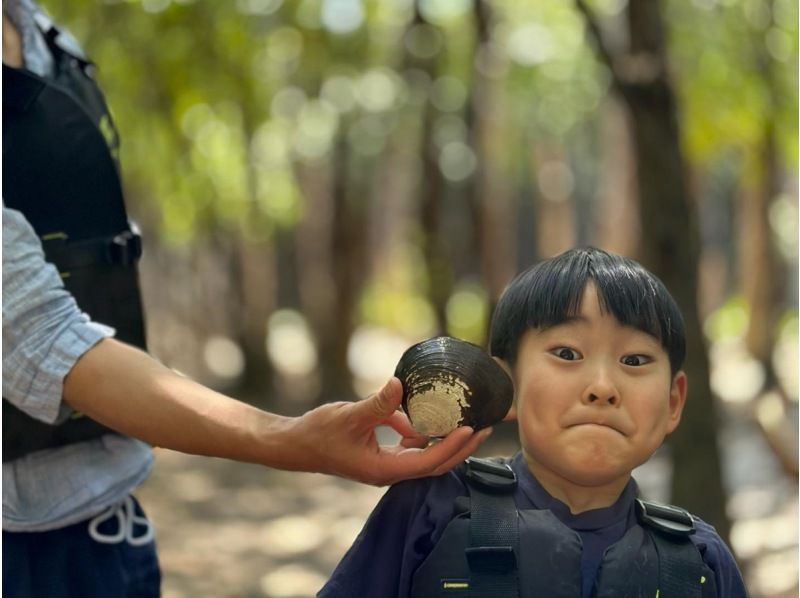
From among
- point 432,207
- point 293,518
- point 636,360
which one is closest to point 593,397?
point 636,360

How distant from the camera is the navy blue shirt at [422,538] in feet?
7.79

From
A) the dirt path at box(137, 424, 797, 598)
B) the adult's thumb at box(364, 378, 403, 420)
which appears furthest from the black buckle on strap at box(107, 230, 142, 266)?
the dirt path at box(137, 424, 797, 598)

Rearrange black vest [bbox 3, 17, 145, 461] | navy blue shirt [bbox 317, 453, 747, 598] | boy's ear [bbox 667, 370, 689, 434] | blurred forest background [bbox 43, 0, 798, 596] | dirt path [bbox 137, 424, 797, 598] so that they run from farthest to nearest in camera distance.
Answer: dirt path [bbox 137, 424, 797, 598], blurred forest background [bbox 43, 0, 798, 596], black vest [bbox 3, 17, 145, 461], boy's ear [bbox 667, 370, 689, 434], navy blue shirt [bbox 317, 453, 747, 598]

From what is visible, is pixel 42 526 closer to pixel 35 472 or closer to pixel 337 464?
pixel 35 472

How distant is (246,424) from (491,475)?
51 centimetres

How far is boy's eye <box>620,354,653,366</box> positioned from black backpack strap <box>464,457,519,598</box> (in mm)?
339

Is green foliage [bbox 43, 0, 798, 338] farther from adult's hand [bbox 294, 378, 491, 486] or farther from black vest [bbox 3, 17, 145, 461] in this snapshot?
adult's hand [bbox 294, 378, 491, 486]

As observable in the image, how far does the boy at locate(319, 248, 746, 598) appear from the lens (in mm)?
2326

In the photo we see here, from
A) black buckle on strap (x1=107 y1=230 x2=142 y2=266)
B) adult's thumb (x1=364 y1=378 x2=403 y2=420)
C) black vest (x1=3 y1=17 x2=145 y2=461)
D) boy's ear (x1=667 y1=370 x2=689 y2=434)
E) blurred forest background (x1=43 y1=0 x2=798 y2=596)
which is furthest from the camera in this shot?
blurred forest background (x1=43 y1=0 x2=798 y2=596)

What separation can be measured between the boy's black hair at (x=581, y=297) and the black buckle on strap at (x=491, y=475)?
0.22m

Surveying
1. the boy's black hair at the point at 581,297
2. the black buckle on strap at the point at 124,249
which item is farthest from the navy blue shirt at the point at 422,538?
the black buckle on strap at the point at 124,249

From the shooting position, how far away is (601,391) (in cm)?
231

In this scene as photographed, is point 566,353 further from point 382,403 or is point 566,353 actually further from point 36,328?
point 36,328

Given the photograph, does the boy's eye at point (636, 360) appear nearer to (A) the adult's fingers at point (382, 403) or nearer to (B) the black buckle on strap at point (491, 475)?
(B) the black buckle on strap at point (491, 475)
